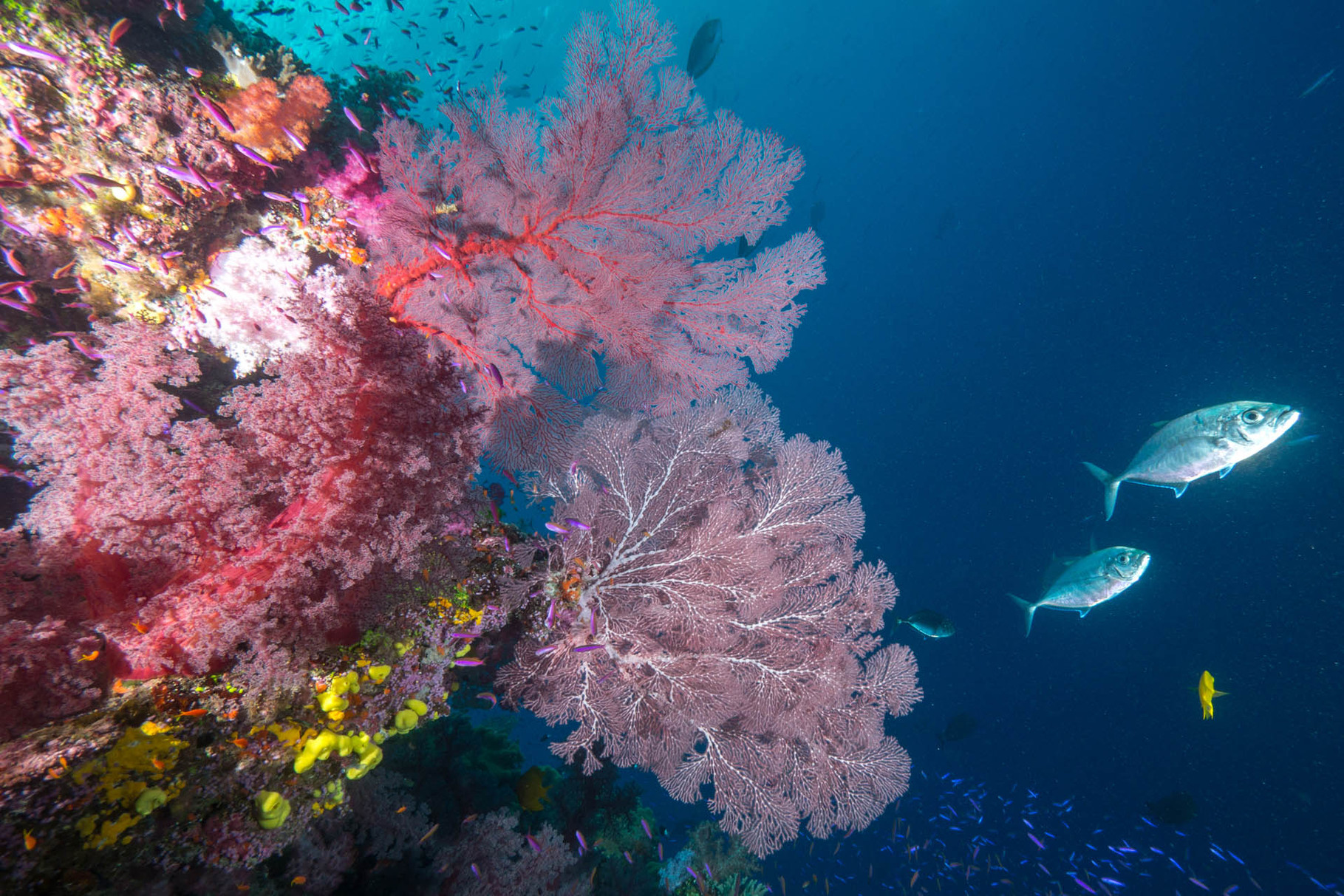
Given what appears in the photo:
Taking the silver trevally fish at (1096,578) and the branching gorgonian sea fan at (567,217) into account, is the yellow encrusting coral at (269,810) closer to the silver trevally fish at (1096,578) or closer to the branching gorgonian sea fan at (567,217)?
the branching gorgonian sea fan at (567,217)

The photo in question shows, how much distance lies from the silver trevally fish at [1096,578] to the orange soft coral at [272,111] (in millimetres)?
10494

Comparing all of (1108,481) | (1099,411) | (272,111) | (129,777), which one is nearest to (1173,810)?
(1108,481)

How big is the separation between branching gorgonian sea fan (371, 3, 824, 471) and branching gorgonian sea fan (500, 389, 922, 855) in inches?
32.6

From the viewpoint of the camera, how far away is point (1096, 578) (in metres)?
6.63

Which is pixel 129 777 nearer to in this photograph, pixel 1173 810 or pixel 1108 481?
pixel 1108 481

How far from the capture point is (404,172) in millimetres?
3795

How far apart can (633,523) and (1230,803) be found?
29.6 meters

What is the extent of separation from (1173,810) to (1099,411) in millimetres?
22772

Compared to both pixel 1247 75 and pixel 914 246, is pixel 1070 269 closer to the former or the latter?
pixel 1247 75

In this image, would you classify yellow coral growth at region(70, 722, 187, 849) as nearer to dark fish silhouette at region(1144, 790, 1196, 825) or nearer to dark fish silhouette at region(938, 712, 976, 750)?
dark fish silhouette at region(1144, 790, 1196, 825)

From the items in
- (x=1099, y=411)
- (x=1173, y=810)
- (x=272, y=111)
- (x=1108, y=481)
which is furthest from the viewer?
(x=1099, y=411)

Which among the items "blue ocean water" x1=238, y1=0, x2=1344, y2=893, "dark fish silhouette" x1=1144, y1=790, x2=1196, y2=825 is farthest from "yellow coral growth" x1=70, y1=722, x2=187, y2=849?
"dark fish silhouette" x1=1144, y1=790, x2=1196, y2=825

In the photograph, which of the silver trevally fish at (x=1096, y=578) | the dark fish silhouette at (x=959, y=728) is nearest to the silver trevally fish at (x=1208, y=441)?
the silver trevally fish at (x=1096, y=578)

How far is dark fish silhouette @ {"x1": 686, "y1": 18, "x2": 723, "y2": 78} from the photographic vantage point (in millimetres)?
11867
